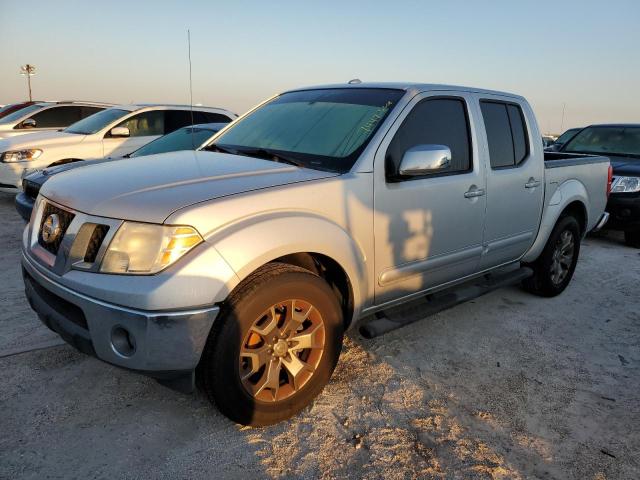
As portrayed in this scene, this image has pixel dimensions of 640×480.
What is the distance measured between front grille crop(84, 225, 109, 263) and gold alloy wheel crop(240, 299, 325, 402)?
2.49ft

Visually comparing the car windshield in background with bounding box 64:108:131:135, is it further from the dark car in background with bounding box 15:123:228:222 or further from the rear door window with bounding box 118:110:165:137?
the dark car in background with bounding box 15:123:228:222

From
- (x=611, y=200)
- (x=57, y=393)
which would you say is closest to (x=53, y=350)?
(x=57, y=393)

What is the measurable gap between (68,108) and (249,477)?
10436 millimetres

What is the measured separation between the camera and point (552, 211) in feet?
14.3

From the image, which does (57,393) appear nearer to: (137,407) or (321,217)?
(137,407)

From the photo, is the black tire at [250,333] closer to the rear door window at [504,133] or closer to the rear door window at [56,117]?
the rear door window at [504,133]

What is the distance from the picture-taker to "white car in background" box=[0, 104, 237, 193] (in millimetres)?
7590

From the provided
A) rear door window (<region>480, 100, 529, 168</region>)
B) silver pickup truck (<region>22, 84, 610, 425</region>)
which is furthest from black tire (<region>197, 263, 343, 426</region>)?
rear door window (<region>480, 100, 529, 168</region>)

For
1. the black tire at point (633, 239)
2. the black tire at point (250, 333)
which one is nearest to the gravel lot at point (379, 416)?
the black tire at point (250, 333)

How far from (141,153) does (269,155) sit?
134 inches

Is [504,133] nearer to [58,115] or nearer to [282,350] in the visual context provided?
[282,350]

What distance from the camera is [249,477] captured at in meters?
2.19

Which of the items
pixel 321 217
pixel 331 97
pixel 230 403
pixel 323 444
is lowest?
pixel 323 444

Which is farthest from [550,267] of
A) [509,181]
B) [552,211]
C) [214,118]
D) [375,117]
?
[214,118]
